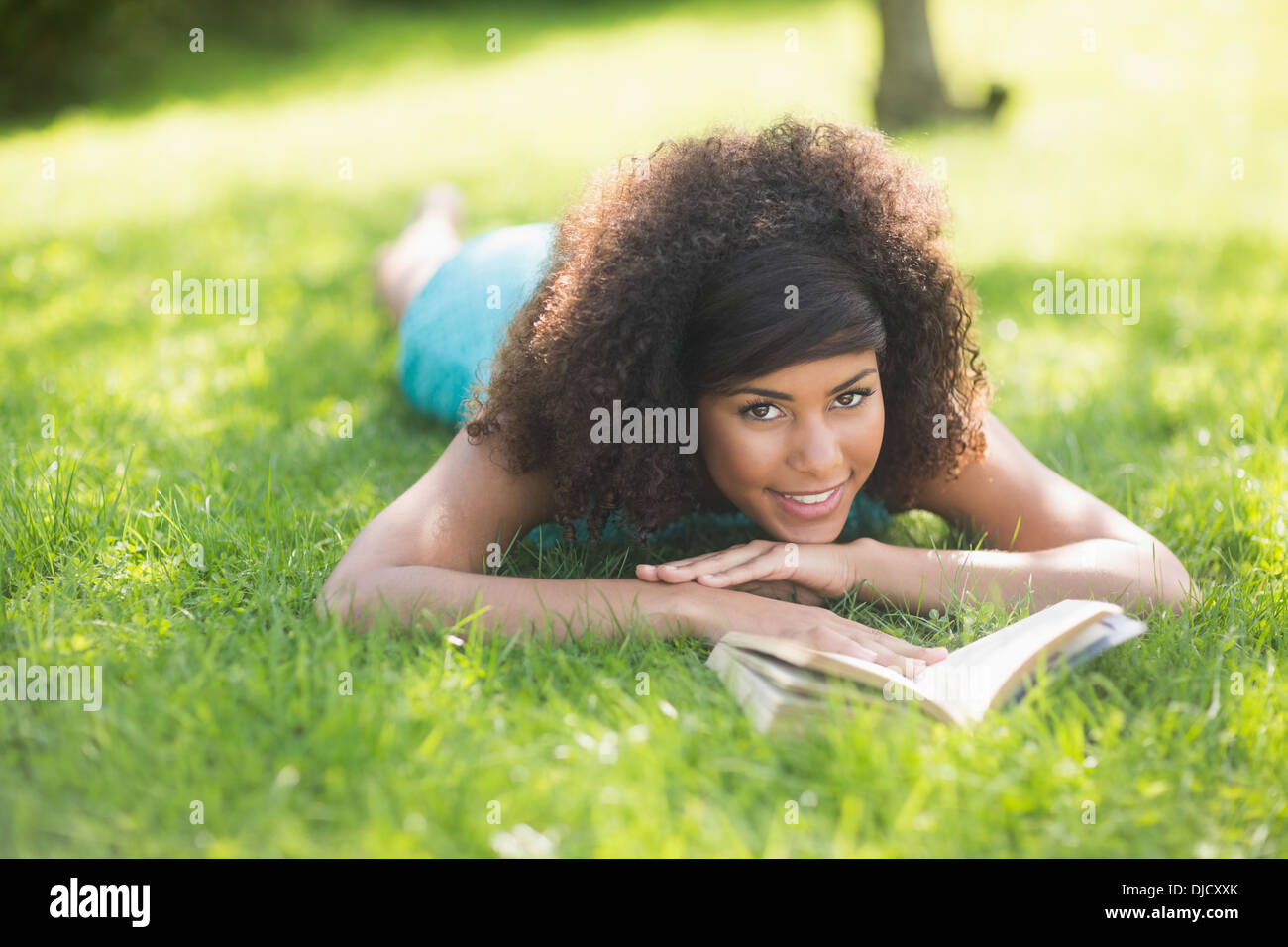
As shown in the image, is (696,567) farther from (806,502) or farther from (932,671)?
(932,671)

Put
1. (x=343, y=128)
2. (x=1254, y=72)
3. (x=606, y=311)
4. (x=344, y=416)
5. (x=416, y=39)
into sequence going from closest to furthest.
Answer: (x=606, y=311) → (x=344, y=416) → (x=343, y=128) → (x=1254, y=72) → (x=416, y=39)

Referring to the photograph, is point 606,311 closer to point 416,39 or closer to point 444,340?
point 444,340

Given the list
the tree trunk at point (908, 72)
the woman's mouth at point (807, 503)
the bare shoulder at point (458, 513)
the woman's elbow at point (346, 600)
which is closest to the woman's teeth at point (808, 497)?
the woman's mouth at point (807, 503)

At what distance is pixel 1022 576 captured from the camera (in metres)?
3.11

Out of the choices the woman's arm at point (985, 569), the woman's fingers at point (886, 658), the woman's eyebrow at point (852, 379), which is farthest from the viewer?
the woman's arm at point (985, 569)

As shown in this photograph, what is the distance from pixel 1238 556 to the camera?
3510 millimetres

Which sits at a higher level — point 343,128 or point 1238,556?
point 343,128

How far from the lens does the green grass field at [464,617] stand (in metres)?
2.19

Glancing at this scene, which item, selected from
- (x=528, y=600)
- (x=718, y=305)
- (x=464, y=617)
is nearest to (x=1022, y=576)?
(x=718, y=305)

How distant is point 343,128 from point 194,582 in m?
10.5

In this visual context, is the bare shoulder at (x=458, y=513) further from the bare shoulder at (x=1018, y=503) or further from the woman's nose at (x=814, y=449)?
the bare shoulder at (x=1018, y=503)

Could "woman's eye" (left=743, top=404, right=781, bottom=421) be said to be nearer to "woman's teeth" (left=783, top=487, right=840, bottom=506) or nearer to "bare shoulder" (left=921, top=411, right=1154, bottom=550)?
"woman's teeth" (left=783, top=487, right=840, bottom=506)
